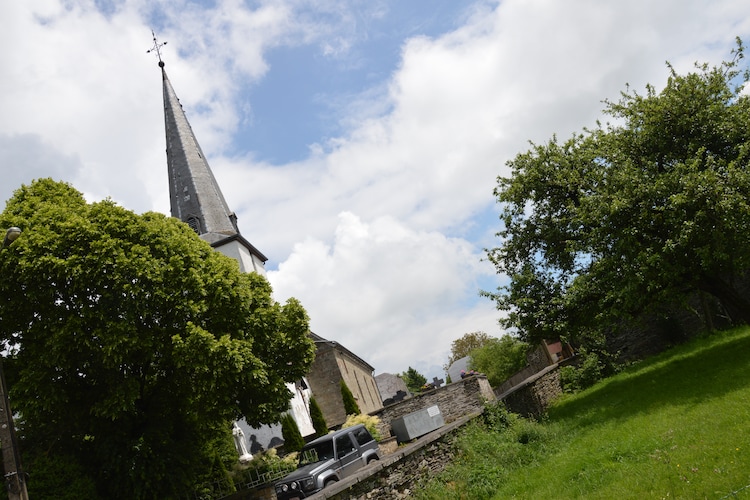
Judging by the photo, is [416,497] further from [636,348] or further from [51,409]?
[636,348]

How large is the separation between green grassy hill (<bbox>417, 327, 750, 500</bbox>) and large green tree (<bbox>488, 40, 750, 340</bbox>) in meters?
2.47

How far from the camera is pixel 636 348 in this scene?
24.7 m

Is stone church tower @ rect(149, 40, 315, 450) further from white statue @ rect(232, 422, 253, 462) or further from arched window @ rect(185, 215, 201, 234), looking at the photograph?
white statue @ rect(232, 422, 253, 462)

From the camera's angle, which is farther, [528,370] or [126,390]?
[528,370]

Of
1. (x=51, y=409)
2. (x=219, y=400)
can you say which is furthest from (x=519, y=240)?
(x=51, y=409)

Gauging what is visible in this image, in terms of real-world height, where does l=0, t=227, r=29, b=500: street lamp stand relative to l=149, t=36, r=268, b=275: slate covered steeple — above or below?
below

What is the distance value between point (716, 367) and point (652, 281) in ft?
11.3

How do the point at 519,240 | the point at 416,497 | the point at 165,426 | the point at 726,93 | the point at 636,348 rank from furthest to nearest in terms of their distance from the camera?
the point at 636,348
the point at 519,240
the point at 726,93
the point at 165,426
the point at 416,497

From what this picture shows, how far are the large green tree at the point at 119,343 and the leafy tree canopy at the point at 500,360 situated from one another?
3300cm

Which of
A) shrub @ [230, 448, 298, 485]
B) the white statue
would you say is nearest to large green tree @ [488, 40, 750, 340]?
shrub @ [230, 448, 298, 485]

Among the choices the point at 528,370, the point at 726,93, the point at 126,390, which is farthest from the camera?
the point at 528,370

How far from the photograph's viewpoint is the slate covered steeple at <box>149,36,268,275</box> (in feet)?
114

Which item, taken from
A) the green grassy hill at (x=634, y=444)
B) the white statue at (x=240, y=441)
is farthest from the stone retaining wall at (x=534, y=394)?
the white statue at (x=240, y=441)

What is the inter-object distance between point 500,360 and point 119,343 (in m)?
41.3
